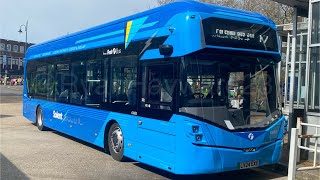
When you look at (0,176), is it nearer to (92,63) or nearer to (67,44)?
(92,63)

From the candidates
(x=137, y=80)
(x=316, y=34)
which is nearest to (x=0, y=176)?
(x=137, y=80)

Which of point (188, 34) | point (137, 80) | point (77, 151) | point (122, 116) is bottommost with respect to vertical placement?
point (77, 151)

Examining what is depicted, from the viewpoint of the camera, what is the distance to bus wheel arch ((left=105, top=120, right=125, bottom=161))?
861cm

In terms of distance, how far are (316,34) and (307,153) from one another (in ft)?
9.29

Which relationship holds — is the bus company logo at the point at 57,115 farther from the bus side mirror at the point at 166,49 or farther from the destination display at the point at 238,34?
the destination display at the point at 238,34

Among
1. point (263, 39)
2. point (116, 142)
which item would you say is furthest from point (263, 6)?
point (116, 142)

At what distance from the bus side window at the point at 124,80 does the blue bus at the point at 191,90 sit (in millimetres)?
22

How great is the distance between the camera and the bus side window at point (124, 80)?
8.01 m

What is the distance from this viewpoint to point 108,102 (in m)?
9.06

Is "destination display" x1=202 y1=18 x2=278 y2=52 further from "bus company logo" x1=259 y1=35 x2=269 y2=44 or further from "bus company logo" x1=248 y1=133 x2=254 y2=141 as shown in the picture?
"bus company logo" x1=248 y1=133 x2=254 y2=141

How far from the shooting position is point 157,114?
280 inches

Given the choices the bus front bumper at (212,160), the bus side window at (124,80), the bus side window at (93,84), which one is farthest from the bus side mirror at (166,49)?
the bus side window at (93,84)

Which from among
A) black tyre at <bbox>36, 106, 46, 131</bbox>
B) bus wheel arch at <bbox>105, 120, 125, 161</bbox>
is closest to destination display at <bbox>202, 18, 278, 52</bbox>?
bus wheel arch at <bbox>105, 120, 125, 161</bbox>

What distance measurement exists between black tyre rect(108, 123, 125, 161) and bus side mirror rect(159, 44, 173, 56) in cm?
249
